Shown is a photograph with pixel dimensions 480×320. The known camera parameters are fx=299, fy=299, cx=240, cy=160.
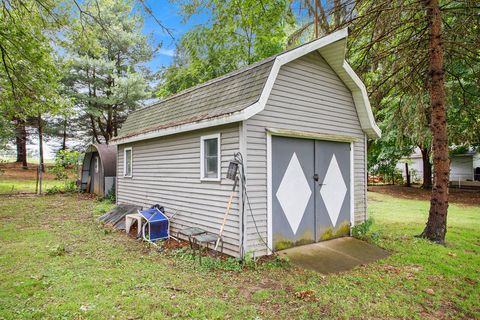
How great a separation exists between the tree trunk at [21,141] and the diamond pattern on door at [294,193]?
2490cm

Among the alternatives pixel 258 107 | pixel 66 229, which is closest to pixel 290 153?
pixel 258 107

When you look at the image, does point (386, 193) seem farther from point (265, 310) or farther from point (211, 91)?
point (265, 310)

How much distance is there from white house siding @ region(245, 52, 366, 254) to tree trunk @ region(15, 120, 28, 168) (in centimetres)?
2471

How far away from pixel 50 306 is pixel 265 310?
2618 millimetres

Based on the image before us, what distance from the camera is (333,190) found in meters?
6.83

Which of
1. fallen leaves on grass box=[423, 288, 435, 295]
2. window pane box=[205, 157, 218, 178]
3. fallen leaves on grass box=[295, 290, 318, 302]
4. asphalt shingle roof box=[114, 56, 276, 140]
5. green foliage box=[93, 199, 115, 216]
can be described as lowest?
fallen leaves on grass box=[423, 288, 435, 295]

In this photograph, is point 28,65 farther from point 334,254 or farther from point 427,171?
point 427,171

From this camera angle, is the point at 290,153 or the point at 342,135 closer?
the point at 290,153

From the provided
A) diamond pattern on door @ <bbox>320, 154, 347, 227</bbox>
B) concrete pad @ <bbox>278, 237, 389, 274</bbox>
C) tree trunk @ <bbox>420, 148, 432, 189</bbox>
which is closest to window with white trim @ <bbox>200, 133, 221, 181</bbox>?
concrete pad @ <bbox>278, 237, 389, 274</bbox>

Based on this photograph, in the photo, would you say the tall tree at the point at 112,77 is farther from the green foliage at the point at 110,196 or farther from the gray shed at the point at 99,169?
the green foliage at the point at 110,196

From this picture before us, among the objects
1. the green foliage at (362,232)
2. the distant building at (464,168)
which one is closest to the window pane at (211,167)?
the green foliage at (362,232)

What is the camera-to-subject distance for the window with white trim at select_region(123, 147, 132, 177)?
989 cm

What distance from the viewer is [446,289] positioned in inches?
179

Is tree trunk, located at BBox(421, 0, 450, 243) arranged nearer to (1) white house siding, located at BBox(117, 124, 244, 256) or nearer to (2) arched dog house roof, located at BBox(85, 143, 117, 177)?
(1) white house siding, located at BBox(117, 124, 244, 256)
